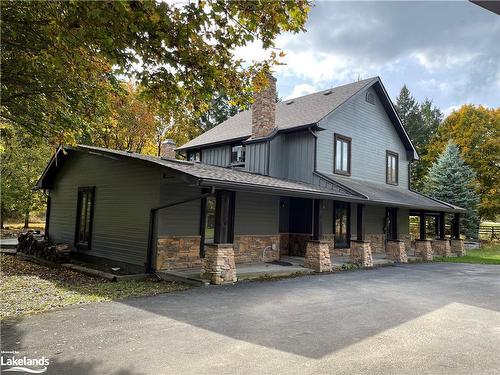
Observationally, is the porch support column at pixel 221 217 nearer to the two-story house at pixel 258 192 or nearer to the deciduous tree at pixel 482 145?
the two-story house at pixel 258 192

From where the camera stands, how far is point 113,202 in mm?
12531

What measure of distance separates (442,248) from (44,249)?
60.9 feet

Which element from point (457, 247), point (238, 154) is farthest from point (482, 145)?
point (238, 154)

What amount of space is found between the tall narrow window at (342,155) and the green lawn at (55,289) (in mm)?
9558

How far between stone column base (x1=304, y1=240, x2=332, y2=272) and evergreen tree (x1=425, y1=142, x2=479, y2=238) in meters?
20.0

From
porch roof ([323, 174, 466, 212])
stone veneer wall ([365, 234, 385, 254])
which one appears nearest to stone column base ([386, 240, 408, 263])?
porch roof ([323, 174, 466, 212])

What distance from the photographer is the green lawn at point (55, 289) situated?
276 inches

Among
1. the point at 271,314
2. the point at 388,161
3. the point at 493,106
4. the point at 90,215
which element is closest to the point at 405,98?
the point at 493,106

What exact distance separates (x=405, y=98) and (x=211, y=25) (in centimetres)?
4415

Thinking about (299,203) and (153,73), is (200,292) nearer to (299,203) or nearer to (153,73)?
(153,73)

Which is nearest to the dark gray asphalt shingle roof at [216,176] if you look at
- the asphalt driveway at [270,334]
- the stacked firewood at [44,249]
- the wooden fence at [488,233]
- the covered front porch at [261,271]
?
the covered front porch at [261,271]

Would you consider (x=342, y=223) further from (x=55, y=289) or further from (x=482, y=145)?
(x=482, y=145)

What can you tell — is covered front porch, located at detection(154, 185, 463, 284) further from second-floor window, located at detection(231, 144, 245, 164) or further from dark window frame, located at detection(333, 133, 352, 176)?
second-floor window, located at detection(231, 144, 245, 164)

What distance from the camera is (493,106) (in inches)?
1316
